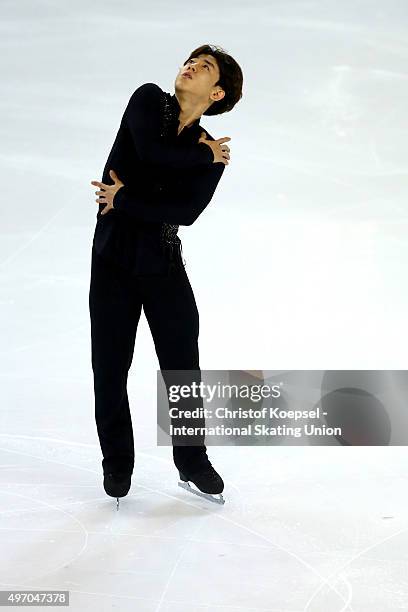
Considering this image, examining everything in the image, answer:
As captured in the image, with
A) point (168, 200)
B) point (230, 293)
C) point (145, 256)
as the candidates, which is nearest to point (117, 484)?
point (145, 256)

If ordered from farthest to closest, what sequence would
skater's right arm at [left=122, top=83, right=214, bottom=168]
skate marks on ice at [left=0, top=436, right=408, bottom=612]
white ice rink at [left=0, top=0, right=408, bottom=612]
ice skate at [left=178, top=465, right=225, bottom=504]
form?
1. ice skate at [left=178, top=465, right=225, bottom=504]
2. skater's right arm at [left=122, top=83, right=214, bottom=168]
3. white ice rink at [left=0, top=0, right=408, bottom=612]
4. skate marks on ice at [left=0, top=436, right=408, bottom=612]

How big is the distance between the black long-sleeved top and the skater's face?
56mm

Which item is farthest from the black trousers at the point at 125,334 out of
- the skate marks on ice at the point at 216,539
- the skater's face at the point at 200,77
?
the skater's face at the point at 200,77

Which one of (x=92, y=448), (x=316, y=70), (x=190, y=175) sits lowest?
(x=92, y=448)

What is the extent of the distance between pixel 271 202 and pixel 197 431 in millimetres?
3354

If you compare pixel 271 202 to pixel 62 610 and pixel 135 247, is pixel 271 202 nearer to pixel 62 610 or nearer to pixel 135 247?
pixel 135 247

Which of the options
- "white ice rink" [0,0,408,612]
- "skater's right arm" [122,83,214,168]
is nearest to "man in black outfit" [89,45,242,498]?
"skater's right arm" [122,83,214,168]

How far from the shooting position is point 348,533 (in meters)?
2.28

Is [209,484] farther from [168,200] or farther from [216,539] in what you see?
[168,200]

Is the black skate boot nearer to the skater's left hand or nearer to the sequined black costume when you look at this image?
the sequined black costume

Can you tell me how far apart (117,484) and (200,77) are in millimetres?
1149

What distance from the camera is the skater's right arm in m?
2.41

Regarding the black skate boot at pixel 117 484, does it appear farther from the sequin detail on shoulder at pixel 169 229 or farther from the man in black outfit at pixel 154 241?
the sequin detail on shoulder at pixel 169 229

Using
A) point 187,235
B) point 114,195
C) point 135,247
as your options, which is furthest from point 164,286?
point 187,235
